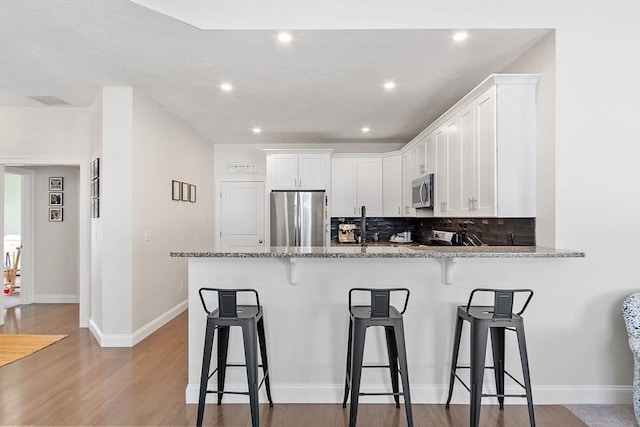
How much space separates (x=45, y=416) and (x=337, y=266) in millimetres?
2129

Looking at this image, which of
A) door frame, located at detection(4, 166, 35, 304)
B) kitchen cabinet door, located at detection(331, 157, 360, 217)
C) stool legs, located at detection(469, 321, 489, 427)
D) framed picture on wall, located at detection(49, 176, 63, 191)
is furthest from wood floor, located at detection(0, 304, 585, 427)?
kitchen cabinet door, located at detection(331, 157, 360, 217)

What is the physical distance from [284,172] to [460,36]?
351cm

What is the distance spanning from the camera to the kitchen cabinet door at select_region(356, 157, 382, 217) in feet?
19.6

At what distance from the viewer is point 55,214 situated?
5.53m

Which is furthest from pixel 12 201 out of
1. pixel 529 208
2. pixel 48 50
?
pixel 529 208

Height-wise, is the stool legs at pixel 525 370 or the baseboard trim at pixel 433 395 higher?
the stool legs at pixel 525 370

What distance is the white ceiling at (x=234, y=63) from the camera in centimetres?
260

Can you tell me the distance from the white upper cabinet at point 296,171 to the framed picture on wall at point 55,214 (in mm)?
3078

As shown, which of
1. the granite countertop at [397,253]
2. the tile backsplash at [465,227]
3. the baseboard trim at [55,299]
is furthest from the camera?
the baseboard trim at [55,299]

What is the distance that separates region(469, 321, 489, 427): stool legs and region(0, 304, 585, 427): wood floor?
0.27m

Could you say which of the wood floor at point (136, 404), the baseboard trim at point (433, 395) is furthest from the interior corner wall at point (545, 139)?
the wood floor at point (136, 404)

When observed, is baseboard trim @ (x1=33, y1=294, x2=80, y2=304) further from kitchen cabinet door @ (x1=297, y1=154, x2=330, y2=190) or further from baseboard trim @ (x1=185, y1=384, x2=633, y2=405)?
baseboard trim @ (x1=185, y1=384, x2=633, y2=405)

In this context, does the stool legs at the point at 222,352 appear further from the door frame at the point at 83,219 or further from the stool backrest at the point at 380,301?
the door frame at the point at 83,219

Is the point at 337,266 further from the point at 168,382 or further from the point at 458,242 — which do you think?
the point at 458,242
